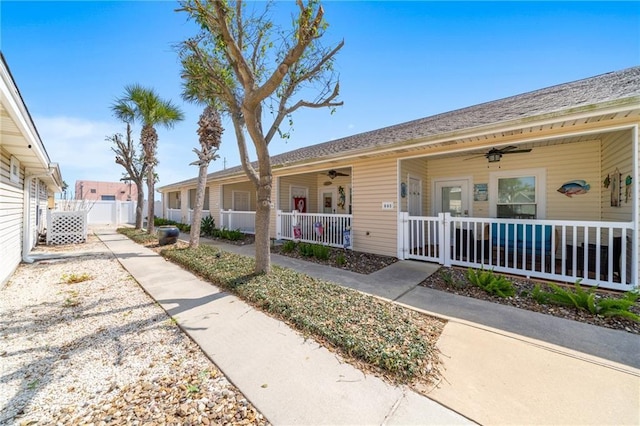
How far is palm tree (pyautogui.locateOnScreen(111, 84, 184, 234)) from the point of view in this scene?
12.1 m

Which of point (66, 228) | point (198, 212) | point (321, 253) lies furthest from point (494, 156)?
point (66, 228)

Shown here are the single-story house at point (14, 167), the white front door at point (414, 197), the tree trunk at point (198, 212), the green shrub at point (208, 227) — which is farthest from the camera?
the green shrub at point (208, 227)

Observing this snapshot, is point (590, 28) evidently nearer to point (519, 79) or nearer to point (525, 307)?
point (519, 79)

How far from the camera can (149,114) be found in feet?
40.6

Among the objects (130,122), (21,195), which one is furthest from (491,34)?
(130,122)

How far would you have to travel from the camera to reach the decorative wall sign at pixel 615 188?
5.23 meters

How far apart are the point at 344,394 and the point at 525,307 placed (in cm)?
340

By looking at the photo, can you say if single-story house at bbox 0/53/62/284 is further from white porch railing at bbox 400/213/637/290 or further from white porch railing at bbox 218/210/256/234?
white porch railing at bbox 400/213/637/290

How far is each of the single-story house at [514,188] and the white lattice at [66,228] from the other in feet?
26.9

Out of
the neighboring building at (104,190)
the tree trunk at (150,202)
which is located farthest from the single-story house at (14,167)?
the neighboring building at (104,190)

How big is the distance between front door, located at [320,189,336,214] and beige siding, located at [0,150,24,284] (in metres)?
9.97

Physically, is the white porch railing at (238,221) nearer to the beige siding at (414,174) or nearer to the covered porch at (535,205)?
the beige siding at (414,174)

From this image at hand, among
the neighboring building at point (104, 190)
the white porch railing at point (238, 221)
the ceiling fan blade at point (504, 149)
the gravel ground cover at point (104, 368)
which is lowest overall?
the gravel ground cover at point (104, 368)

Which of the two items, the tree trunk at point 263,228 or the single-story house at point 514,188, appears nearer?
the single-story house at point 514,188
